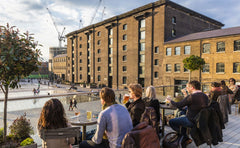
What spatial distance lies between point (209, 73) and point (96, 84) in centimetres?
3221

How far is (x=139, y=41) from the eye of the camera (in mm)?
37375

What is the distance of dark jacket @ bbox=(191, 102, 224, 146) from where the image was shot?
3809 millimetres

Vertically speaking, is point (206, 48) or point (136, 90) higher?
point (206, 48)

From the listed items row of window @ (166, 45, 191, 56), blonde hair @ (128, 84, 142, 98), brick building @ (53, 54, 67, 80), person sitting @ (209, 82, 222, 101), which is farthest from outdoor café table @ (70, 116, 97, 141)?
brick building @ (53, 54, 67, 80)

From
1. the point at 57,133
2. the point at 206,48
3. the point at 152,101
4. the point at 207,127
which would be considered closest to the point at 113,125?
the point at 57,133

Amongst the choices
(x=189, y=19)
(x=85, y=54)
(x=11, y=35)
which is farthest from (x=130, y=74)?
(x=11, y=35)

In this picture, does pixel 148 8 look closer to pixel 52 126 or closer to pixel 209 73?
pixel 209 73

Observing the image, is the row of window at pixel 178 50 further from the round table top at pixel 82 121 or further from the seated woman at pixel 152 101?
the round table top at pixel 82 121

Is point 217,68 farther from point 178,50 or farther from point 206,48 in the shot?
point 178,50

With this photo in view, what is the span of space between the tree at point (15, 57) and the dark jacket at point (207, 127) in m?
4.18

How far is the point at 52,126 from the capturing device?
2.76 m

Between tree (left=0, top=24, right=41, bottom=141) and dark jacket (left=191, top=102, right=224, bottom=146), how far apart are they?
4.18 metres

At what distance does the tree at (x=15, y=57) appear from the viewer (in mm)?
3340

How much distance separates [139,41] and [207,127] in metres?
34.7
